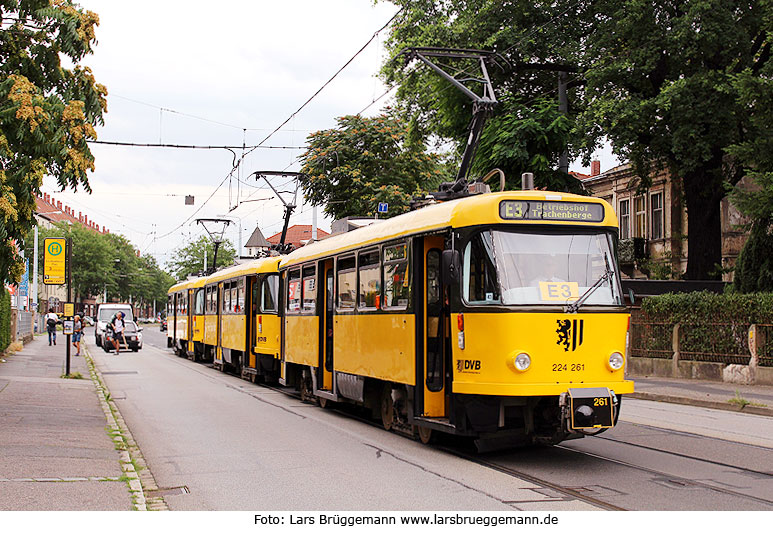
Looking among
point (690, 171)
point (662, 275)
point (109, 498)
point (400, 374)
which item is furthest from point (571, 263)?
point (662, 275)

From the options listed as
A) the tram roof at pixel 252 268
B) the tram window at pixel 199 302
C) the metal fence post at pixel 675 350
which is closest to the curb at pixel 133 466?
the tram roof at pixel 252 268

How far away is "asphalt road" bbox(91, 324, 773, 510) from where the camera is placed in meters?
8.05

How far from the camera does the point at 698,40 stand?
25.9 m

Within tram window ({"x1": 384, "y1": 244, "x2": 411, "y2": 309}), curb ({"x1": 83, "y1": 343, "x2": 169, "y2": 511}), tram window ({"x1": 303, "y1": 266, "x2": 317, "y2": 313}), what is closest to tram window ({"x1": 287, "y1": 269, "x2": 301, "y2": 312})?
tram window ({"x1": 303, "y1": 266, "x2": 317, "y2": 313})

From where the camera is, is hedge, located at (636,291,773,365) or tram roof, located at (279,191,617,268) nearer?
tram roof, located at (279,191,617,268)

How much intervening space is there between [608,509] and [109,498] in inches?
168

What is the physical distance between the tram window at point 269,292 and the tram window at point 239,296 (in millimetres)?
2780

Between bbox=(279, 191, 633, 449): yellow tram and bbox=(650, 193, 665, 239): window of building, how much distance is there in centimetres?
3268

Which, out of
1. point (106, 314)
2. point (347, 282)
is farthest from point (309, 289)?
point (106, 314)

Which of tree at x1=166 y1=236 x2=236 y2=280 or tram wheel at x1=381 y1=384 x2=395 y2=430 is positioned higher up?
tree at x1=166 y1=236 x2=236 y2=280

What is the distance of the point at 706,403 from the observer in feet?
61.0

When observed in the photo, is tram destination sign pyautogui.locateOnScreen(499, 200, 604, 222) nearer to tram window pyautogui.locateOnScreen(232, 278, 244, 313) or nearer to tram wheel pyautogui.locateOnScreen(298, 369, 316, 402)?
tram wheel pyautogui.locateOnScreen(298, 369, 316, 402)

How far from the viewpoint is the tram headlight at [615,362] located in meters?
10.3

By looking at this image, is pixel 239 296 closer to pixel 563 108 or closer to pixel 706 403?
pixel 563 108
